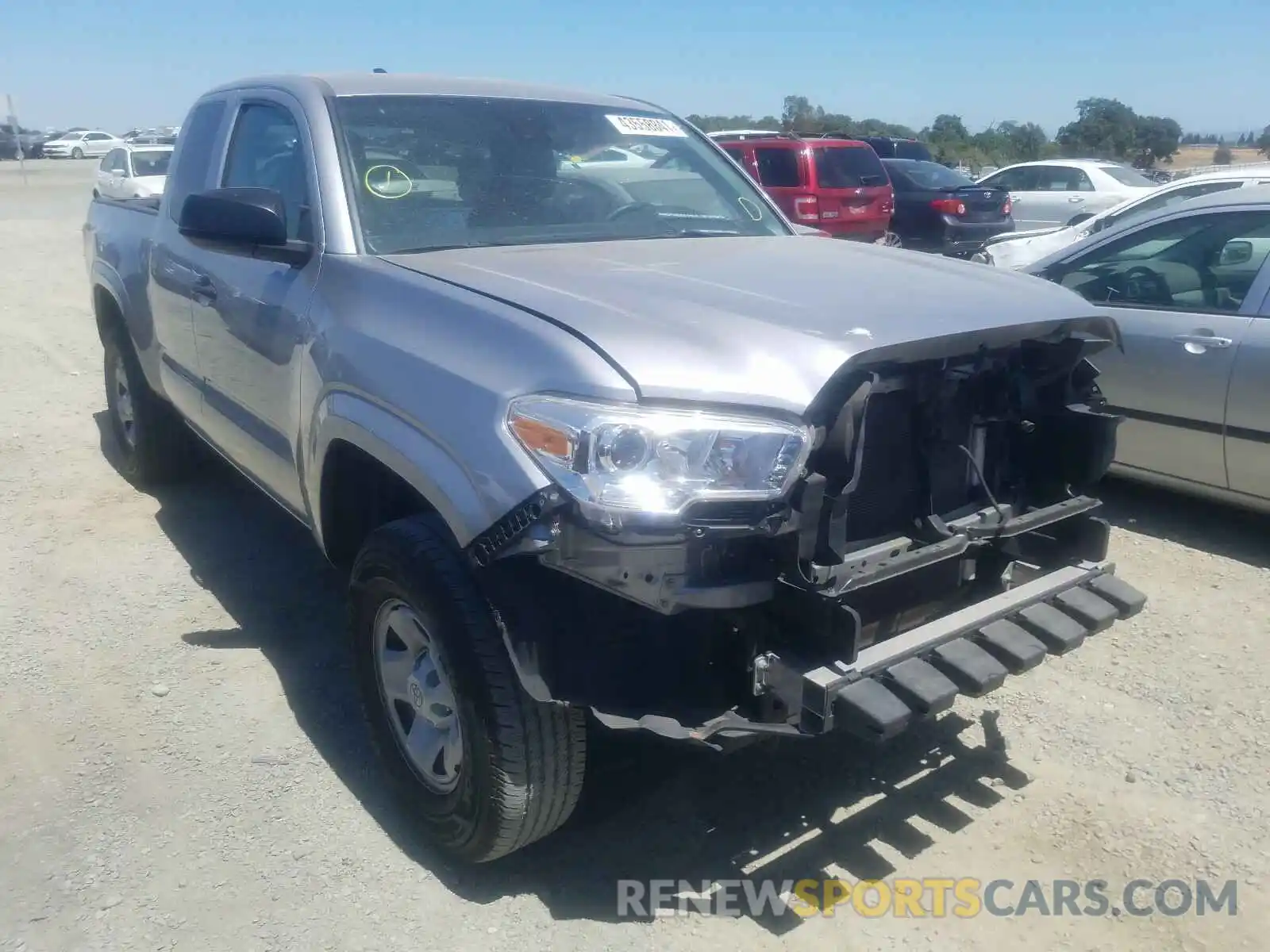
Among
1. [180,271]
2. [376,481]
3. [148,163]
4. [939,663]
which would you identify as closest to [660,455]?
[939,663]

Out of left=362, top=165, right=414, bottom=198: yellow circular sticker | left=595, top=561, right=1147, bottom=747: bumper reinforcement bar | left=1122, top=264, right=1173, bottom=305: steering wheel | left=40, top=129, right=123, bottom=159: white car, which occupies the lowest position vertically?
left=40, top=129, right=123, bottom=159: white car

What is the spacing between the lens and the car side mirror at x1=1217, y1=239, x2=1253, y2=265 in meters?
5.12

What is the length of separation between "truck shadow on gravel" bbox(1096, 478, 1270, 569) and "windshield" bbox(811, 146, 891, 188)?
9.42 metres

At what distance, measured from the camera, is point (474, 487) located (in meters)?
2.45

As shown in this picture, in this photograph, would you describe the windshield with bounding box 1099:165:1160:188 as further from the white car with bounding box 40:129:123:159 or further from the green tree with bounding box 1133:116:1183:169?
the white car with bounding box 40:129:123:159

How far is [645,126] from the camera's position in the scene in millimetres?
4266

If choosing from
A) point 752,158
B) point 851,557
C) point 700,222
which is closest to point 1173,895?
point 851,557

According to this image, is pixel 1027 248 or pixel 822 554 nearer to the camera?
pixel 822 554

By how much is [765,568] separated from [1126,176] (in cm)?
1710

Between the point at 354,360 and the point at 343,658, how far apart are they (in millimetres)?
1548

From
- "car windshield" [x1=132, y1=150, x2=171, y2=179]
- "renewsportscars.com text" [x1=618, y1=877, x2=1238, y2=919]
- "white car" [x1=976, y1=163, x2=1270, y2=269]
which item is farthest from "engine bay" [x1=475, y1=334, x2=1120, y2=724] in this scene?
"car windshield" [x1=132, y1=150, x2=171, y2=179]

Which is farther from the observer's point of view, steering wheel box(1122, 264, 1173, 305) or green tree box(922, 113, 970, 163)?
green tree box(922, 113, 970, 163)

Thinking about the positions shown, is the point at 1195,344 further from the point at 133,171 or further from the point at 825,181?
the point at 133,171

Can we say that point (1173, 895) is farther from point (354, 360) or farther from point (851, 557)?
point (354, 360)
